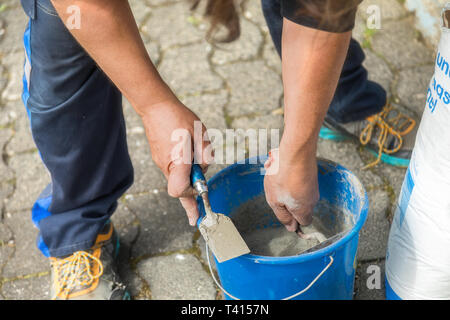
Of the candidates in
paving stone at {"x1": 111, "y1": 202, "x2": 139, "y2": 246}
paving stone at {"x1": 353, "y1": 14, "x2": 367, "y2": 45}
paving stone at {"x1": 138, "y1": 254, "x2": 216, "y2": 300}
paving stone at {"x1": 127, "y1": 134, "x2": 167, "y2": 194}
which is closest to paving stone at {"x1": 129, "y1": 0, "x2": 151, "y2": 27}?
paving stone at {"x1": 127, "y1": 134, "x2": 167, "y2": 194}

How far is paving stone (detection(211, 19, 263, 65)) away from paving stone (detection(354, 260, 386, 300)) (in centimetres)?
123

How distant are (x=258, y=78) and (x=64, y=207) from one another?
113 cm

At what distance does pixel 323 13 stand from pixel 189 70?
1.59 metres

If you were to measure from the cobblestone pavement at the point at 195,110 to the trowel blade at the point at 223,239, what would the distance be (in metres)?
0.43

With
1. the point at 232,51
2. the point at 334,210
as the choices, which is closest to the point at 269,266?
the point at 334,210

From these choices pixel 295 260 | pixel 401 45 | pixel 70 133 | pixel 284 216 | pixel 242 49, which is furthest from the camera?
pixel 242 49

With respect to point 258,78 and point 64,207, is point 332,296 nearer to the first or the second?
point 64,207

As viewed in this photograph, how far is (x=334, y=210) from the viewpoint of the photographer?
1.44 metres

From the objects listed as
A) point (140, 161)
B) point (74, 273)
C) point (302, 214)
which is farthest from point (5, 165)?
point (302, 214)

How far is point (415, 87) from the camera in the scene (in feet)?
6.93

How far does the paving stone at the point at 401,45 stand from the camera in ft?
7.38

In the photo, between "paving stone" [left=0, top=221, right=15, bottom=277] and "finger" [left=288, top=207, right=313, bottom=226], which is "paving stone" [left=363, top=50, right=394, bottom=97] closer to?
"finger" [left=288, top=207, right=313, bottom=226]

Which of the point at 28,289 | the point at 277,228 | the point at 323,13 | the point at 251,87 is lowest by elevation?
the point at 28,289

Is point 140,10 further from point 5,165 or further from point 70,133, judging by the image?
point 70,133
